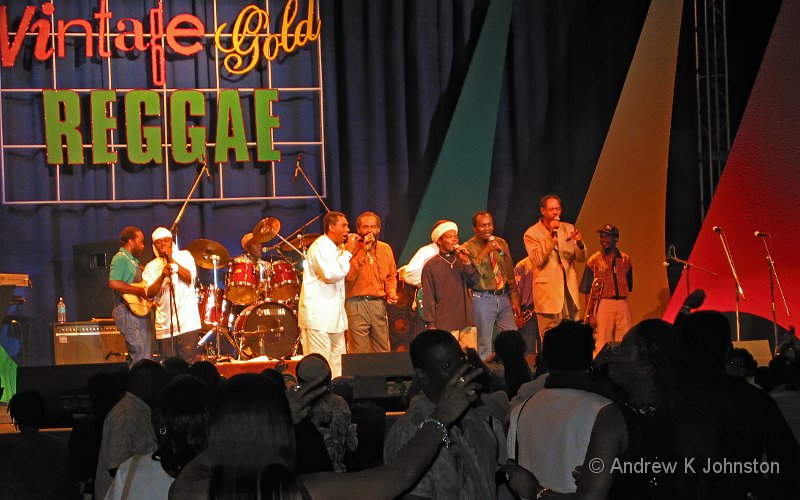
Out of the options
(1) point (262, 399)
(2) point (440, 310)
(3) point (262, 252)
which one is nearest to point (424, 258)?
(2) point (440, 310)

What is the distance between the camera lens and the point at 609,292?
1067cm

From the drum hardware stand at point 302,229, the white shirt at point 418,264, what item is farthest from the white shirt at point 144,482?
the drum hardware stand at point 302,229

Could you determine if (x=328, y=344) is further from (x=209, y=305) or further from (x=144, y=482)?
(x=144, y=482)

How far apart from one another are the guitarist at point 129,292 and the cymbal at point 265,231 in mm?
1717

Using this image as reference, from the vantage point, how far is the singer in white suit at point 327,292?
9.94 m

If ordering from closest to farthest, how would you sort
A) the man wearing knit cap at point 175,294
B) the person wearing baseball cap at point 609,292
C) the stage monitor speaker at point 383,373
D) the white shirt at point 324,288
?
the stage monitor speaker at point 383,373 → the white shirt at point 324,288 → the man wearing knit cap at point 175,294 → the person wearing baseball cap at point 609,292

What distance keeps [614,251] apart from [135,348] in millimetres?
4725

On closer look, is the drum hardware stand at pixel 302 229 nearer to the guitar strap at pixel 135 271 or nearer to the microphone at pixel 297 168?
the microphone at pixel 297 168

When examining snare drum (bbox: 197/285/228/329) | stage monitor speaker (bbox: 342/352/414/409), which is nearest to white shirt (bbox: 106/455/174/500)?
stage monitor speaker (bbox: 342/352/414/409)

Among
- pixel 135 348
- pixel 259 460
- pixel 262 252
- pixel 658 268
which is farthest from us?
pixel 658 268

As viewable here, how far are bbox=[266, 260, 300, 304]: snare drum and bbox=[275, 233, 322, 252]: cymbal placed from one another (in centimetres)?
41

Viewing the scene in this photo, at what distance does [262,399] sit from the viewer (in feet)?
7.22

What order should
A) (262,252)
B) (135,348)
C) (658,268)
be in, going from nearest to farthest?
1. (135,348)
2. (262,252)
3. (658,268)

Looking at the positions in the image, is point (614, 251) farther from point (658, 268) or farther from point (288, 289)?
point (288, 289)
